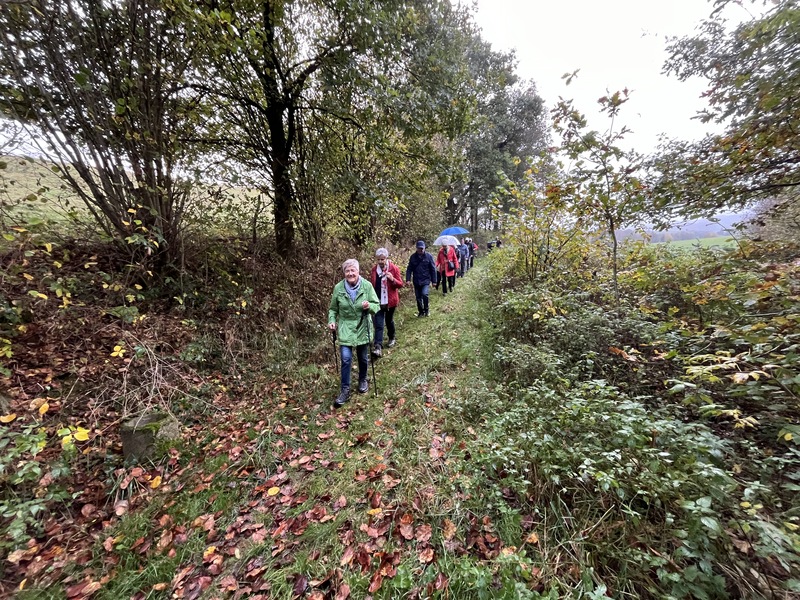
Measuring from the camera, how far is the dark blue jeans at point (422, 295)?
8.45 meters

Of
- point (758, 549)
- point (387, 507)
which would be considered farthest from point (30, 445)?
point (758, 549)

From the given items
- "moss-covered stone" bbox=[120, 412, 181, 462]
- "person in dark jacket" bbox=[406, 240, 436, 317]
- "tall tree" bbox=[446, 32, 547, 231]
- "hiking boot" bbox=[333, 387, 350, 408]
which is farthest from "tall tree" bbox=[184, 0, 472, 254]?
"tall tree" bbox=[446, 32, 547, 231]

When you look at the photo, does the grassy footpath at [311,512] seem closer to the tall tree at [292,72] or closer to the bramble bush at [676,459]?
the bramble bush at [676,459]

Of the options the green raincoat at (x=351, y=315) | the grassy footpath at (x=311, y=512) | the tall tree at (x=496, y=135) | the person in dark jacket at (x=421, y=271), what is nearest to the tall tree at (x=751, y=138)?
the grassy footpath at (x=311, y=512)

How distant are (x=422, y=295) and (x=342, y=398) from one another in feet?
14.2

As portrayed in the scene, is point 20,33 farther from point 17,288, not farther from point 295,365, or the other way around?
point 295,365

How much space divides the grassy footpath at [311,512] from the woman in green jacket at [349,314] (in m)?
0.62

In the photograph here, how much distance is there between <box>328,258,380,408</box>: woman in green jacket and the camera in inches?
188

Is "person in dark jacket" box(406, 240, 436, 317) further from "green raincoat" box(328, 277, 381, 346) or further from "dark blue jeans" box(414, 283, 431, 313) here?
"green raincoat" box(328, 277, 381, 346)

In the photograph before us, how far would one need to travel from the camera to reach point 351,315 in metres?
4.82

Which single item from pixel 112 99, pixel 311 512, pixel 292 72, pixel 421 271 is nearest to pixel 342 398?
pixel 311 512

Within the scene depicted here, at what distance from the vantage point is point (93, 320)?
14.9ft

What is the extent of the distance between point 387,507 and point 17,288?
18.8 feet

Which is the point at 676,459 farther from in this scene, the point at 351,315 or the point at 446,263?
the point at 446,263
